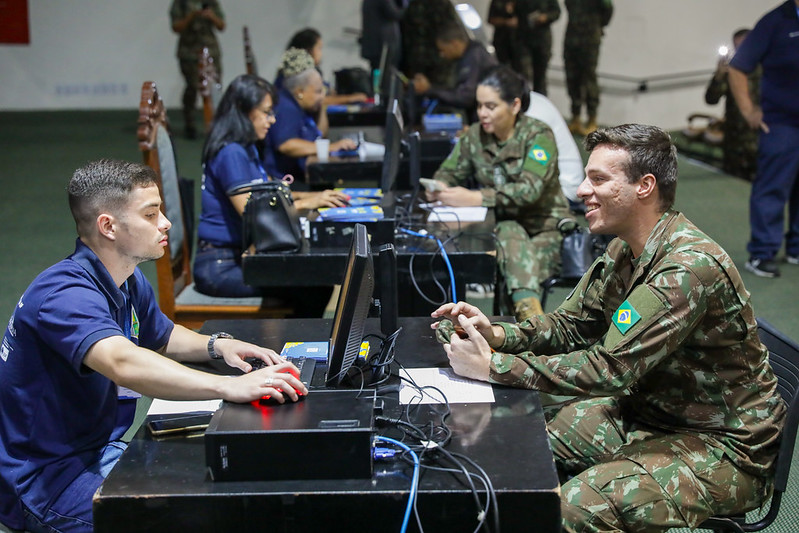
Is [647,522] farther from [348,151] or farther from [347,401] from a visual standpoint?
[348,151]

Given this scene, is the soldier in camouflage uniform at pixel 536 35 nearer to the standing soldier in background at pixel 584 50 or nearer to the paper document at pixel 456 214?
the standing soldier in background at pixel 584 50

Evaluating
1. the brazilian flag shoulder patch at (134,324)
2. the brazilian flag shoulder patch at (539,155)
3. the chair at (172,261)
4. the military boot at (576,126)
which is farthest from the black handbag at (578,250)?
the military boot at (576,126)

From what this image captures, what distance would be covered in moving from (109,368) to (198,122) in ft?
27.6

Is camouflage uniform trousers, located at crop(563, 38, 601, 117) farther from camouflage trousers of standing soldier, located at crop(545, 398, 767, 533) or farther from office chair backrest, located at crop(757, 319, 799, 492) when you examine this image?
camouflage trousers of standing soldier, located at crop(545, 398, 767, 533)

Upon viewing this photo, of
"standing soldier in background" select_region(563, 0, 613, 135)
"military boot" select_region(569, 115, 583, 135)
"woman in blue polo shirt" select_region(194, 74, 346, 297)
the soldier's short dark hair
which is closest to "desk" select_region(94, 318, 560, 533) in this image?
"woman in blue polo shirt" select_region(194, 74, 346, 297)

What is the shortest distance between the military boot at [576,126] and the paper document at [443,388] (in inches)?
292

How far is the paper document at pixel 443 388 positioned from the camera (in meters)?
1.92

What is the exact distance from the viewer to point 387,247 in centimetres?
225

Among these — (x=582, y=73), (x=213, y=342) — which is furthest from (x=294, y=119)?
(x=582, y=73)

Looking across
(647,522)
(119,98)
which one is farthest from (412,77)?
(647,522)

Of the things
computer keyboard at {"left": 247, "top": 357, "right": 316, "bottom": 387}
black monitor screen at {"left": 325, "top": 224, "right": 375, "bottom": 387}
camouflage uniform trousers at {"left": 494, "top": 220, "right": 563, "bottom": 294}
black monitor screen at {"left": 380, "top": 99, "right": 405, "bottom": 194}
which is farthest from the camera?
camouflage uniform trousers at {"left": 494, "top": 220, "right": 563, "bottom": 294}

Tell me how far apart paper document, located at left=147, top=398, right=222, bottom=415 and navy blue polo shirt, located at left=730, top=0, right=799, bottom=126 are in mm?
4087

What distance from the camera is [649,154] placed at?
2006mm

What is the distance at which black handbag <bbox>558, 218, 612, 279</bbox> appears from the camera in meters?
3.68
